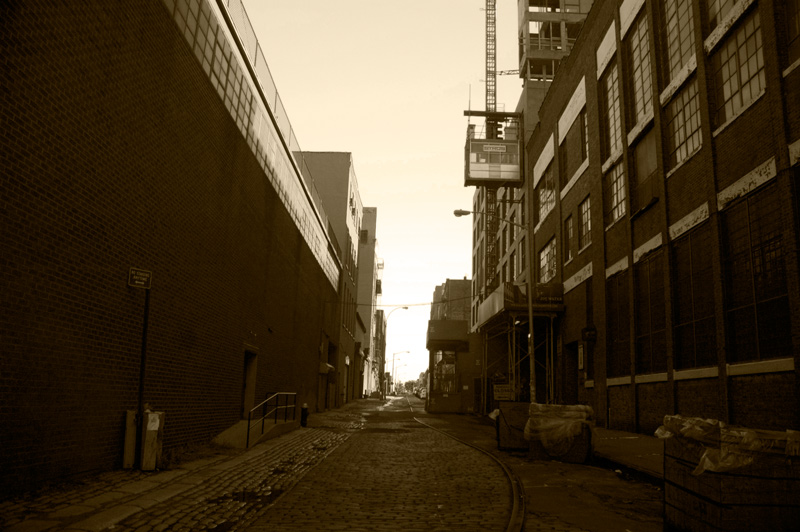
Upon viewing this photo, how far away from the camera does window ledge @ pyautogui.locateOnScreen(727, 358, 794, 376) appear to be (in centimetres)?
1249

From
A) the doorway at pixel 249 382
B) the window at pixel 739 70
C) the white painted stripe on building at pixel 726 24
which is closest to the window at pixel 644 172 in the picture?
the window at pixel 739 70

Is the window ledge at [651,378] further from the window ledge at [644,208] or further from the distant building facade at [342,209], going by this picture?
the distant building facade at [342,209]

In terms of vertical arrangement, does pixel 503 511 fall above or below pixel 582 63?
below

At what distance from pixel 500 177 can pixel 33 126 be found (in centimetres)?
3308

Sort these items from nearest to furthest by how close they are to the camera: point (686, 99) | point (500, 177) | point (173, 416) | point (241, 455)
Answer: point (173, 416)
point (241, 455)
point (686, 99)
point (500, 177)

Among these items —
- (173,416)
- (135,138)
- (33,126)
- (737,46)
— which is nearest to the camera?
(33,126)

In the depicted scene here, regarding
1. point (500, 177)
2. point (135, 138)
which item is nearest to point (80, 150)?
point (135, 138)

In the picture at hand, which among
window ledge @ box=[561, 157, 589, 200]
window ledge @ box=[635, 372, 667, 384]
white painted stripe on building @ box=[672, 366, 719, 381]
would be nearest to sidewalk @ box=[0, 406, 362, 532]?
white painted stripe on building @ box=[672, 366, 719, 381]

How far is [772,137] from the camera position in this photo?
43.4ft

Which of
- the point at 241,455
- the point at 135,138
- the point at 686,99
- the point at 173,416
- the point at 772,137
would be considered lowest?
the point at 241,455

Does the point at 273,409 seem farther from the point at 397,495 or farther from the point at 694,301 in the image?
the point at 694,301

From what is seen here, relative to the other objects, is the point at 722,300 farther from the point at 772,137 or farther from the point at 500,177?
the point at 500,177

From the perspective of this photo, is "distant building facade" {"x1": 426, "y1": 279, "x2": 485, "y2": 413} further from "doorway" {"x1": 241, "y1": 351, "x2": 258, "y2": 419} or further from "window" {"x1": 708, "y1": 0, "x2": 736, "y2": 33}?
"window" {"x1": 708, "y1": 0, "x2": 736, "y2": 33}

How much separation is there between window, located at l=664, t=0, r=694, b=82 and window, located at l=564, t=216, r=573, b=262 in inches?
414
